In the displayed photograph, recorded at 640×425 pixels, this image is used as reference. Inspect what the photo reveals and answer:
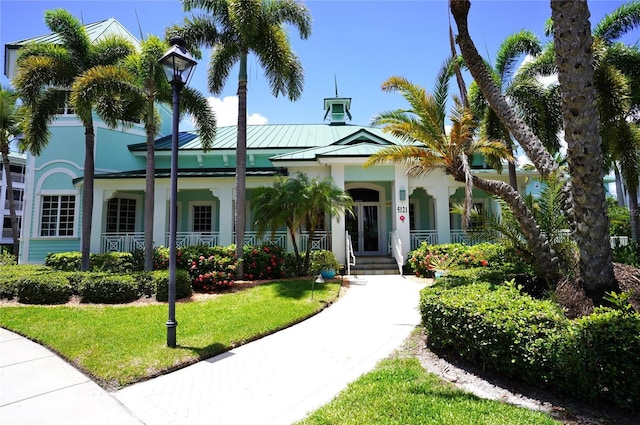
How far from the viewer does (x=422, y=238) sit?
50.9ft

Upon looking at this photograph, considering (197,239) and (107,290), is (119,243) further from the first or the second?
(107,290)

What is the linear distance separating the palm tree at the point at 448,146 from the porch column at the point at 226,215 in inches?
352

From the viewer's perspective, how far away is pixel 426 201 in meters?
17.7

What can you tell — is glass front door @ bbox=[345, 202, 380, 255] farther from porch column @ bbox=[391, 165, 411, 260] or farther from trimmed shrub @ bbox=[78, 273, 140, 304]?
trimmed shrub @ bbox=[78, 273, 140, 304]

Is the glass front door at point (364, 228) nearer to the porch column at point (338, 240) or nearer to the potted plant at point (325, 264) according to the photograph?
the porch column at point (338, 240)

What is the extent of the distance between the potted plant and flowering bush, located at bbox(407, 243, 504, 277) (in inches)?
126

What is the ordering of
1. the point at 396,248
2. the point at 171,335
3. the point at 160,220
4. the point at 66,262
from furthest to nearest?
the point at 160,220
the point at 396,248
the point at 66,262
the point at 171,335

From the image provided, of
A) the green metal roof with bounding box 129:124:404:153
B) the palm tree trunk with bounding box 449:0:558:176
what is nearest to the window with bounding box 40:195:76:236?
the green metal roof with bounding box 129:124:404:153

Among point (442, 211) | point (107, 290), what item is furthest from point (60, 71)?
point (442, 211)

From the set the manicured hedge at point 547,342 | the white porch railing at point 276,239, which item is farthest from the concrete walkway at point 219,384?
the white porch railing at point 276,239

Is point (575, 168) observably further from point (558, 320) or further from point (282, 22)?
point (282, 22)

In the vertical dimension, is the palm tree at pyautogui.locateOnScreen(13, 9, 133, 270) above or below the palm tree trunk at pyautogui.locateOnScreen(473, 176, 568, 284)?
above

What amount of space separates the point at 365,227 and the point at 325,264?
15.1ft

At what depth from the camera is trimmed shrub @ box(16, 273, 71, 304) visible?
8.80 metres
